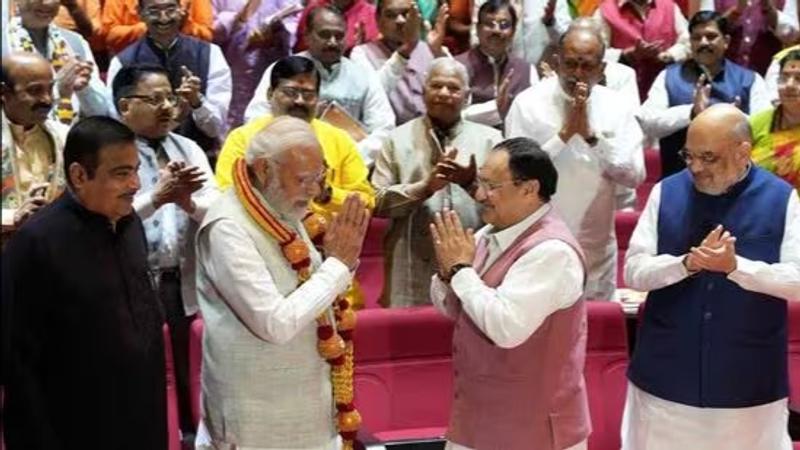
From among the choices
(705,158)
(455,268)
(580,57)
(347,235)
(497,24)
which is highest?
(497,24)

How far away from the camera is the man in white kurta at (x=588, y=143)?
4.36 metres

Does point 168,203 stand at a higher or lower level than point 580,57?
lower

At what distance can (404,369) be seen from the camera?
379 centimetres

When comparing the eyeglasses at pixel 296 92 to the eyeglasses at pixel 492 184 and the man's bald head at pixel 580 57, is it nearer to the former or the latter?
the man's bald head at pixel 580 57

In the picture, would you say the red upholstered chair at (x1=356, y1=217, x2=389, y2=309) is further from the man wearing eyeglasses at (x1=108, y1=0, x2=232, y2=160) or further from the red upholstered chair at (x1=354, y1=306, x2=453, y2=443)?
the red upholstered chair at (x1=354, y1=306, x2=453, y2=443)

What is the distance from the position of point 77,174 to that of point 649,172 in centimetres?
367

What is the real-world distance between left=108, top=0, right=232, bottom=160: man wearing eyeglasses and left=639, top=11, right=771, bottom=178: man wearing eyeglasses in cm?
174

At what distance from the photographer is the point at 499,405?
3000 mm

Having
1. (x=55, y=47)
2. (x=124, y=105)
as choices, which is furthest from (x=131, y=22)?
(x=124, y=105)

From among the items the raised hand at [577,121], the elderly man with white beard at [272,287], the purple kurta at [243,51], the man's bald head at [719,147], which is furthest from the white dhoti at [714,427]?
the purple kurta at [243,51]

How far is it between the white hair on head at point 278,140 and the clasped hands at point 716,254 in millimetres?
986

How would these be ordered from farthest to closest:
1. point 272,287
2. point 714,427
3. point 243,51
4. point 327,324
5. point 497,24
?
point 243,51, point 497,24, point 714,427, point 327,324, point 272,287

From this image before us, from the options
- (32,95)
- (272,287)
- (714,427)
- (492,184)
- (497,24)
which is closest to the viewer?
(272,287)

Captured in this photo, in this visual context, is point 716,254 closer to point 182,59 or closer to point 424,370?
point 424,370
